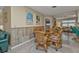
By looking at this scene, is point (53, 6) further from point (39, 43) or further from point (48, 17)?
point (39, 43)

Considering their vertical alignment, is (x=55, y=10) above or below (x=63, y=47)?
above

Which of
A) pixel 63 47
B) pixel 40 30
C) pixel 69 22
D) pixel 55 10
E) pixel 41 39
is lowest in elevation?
pixel 63 47

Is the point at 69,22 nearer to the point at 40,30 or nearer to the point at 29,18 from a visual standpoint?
the point at 40,30

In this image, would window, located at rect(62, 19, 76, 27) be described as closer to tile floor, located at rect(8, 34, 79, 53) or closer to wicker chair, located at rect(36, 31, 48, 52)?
tile floor, located at rect(8, 34, 79, 53)

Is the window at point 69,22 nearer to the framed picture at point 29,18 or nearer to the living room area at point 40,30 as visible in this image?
the living room area at point 40,30

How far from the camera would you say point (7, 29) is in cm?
179

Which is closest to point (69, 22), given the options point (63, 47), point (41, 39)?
point (63, 47)

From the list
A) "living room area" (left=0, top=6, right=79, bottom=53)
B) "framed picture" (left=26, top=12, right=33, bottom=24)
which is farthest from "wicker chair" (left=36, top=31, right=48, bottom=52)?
"framed picture" (left=26, top=12, right=33, bottom=24)

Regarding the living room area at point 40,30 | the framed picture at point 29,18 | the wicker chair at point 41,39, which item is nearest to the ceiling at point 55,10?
the living room area at point 40,30

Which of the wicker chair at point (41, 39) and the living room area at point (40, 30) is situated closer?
the living room area at point (40, 30)

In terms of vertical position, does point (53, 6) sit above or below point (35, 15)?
above

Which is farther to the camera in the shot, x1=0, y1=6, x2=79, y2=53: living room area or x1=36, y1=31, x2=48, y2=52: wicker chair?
x1=36, y1=31, x2=48, y2=52: wicker chair
